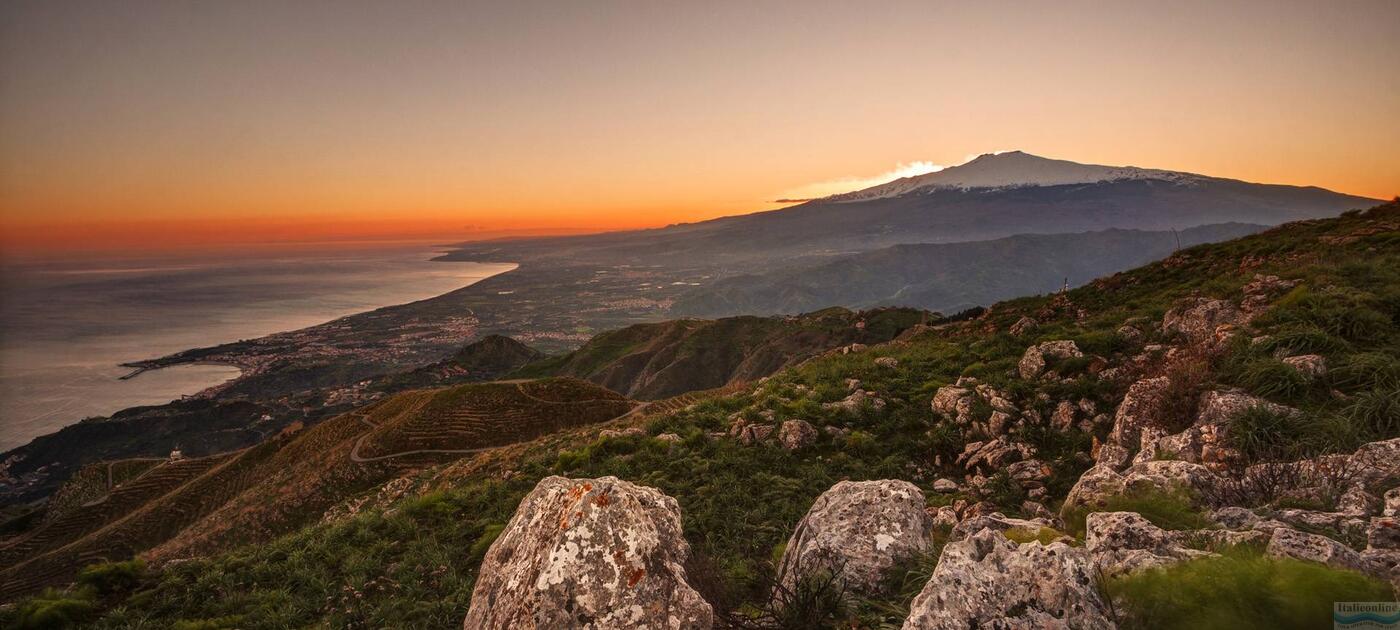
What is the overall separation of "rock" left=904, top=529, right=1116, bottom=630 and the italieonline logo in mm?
1107

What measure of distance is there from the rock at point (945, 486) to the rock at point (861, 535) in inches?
173

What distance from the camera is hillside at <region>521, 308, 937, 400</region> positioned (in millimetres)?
83938

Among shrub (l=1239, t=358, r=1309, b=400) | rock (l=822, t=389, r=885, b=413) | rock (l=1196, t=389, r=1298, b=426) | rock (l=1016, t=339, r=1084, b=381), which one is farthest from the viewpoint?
rock (l=822, t=389, r=885, b=413)

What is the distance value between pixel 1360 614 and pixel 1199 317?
553 inches

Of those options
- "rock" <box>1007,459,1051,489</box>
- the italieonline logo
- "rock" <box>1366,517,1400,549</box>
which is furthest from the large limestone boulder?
"rock" <box>1007,459,1051,489</box>

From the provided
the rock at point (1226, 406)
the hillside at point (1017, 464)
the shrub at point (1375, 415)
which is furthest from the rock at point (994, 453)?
the shrub at point (1375, 415)

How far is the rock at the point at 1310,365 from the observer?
7.67 m

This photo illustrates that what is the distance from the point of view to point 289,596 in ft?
30.0

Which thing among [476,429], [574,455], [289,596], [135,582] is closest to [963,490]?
[574,455]

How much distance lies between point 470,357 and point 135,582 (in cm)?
15175

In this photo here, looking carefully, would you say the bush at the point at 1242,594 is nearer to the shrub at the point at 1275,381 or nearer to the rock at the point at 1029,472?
the rock at the point at 1029,472

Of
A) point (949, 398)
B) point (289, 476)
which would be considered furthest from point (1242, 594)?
point (289, 476)

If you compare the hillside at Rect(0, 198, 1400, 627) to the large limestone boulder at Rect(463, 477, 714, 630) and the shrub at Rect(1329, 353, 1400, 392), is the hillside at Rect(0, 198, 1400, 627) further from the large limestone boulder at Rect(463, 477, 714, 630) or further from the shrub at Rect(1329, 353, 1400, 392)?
the large limestone boulder at Rect(463, 477, 714, 630)

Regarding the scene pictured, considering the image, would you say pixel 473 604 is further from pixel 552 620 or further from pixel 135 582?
pixel 135 582
